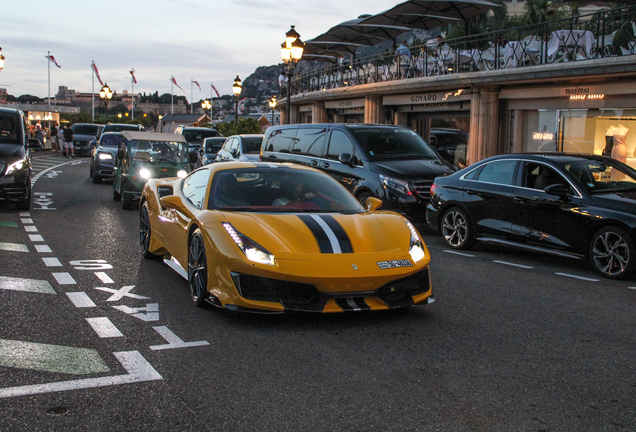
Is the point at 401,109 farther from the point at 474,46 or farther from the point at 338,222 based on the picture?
the point at 338,222

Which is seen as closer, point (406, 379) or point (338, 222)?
point (406, 379)

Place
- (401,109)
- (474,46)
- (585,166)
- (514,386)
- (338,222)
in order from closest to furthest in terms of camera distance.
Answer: (514,386), (338,222), (585,166), (474,46), (401,109)

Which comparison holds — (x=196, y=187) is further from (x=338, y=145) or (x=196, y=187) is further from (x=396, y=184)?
(x=338, y=145)

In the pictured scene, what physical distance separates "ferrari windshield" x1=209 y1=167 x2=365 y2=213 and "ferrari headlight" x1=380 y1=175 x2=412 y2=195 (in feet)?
16.3

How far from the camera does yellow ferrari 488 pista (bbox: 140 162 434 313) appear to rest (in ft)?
18.0

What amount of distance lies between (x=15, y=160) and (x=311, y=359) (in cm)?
1072

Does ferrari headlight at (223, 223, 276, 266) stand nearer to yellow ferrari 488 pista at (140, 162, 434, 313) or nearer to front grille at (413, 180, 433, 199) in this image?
yellow ferrari 488 pista at (140, 162, 434, 313)

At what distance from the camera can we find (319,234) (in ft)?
19.2

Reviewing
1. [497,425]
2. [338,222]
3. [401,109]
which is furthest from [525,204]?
[401,109]

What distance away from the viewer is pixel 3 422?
361 cm

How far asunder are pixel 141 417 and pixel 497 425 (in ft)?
6.19

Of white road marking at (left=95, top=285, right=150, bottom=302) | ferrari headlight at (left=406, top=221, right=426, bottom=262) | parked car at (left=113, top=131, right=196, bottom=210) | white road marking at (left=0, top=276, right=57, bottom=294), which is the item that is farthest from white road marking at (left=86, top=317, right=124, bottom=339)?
parked car at (left=113, top=131, right=196, bottom=210)

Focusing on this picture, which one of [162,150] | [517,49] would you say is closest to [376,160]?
[162,150]

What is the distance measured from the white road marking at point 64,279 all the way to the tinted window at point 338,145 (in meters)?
6.66
